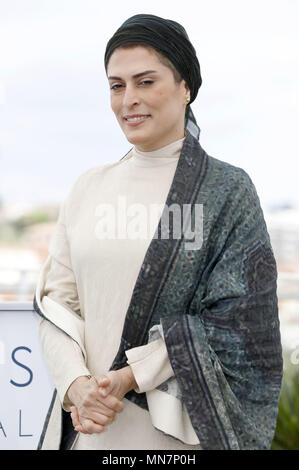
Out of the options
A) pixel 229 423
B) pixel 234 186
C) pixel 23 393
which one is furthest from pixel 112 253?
pixel 23 393

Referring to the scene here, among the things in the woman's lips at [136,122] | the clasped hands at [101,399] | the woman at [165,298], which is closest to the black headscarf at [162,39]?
the woman at [165,298]

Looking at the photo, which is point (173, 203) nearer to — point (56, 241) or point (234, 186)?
point (234, 186)

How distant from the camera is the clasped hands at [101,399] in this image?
51.3 inches

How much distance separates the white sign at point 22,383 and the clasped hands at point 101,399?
468 mm

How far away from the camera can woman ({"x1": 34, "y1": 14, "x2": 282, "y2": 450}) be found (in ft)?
4.31

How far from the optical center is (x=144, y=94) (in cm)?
137

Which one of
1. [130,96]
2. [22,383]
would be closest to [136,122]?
[130,96]

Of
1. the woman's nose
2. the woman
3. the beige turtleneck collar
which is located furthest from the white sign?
the woman's nose

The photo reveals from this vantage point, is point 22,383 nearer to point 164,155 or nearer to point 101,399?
point 101,399

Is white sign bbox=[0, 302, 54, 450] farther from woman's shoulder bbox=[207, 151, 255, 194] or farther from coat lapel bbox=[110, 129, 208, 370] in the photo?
woman's shoulder bbox=[207, 151, 255, 194]

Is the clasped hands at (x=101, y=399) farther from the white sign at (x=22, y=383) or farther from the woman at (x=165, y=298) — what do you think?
the white sign at (x=22, y=383)

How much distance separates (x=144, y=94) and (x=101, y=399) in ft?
2.04

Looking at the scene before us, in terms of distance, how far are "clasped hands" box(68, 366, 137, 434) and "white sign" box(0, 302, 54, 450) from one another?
468 mm

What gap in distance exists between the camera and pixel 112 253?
1.40 metres
